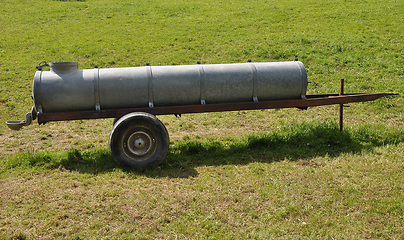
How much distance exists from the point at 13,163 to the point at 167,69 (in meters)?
3.93

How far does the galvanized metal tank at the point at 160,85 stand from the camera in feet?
25.3

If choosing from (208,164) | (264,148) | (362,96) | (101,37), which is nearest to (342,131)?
(362,96)

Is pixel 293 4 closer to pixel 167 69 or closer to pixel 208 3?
pixel 208 3

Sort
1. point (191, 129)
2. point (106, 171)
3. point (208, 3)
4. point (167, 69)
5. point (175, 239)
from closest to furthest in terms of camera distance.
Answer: point (175, 239) < point (106, 171) < point (167, 69) < point (191, 129) < point (208, 3)

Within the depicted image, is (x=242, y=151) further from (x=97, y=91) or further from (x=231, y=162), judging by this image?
(x=97, y=91)

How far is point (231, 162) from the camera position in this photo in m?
7.98

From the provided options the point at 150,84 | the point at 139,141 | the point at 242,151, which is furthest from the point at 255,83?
the point at 139,141

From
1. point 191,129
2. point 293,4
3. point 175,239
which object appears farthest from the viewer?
point 293,4

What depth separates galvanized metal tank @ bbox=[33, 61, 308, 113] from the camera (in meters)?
7.72

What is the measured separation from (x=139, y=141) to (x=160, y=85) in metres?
1.34

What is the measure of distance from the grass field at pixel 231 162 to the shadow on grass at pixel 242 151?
0.03m

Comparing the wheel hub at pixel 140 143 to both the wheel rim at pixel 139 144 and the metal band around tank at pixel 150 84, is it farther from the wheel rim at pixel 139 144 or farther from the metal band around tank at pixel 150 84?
the metal band around tank at pixel 150 84

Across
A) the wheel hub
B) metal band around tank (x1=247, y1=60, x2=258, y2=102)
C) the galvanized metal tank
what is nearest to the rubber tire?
the wheel hub

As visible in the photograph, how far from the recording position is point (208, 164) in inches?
312
